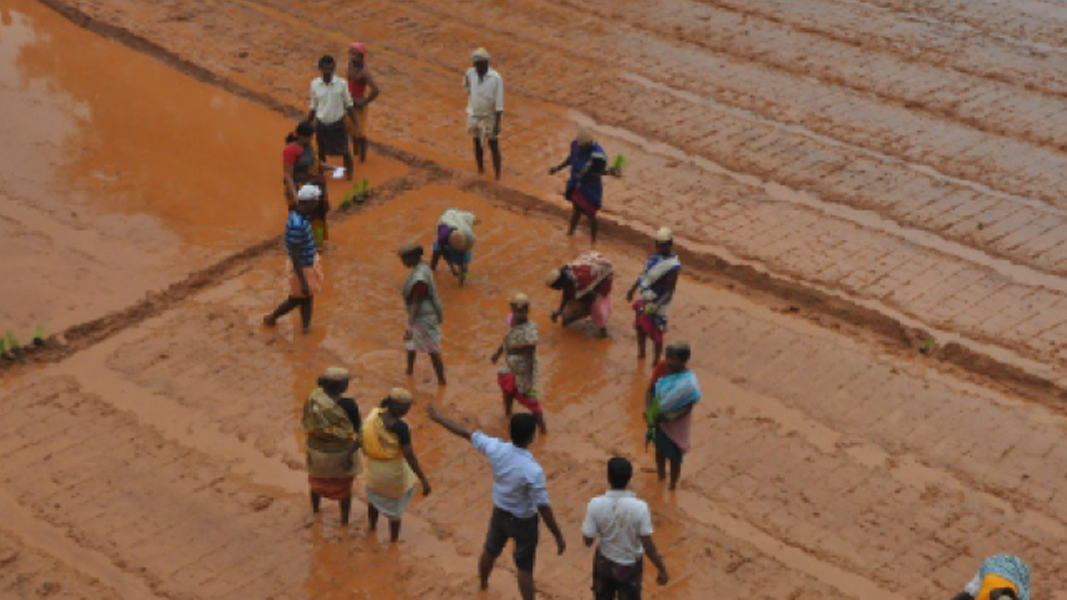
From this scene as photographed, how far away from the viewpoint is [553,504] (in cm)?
1047

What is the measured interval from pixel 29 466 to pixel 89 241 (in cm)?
374

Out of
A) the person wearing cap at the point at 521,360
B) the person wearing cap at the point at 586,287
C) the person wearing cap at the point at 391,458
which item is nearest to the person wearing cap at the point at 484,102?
the person wearing cap at the point at 586,287

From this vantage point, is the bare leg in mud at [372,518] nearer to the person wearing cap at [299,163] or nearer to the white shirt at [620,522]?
the white shirt at [620,522]

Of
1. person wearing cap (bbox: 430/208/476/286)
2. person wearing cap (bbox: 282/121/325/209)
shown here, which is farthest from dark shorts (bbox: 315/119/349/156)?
person wearing cap (bbox: 430/208/476/286)

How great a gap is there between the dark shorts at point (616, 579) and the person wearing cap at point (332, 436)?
190cm

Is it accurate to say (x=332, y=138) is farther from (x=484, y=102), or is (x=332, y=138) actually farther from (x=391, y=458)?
(x=391, y=458)

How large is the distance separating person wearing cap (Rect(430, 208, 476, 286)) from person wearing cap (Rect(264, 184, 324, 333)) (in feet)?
3.88

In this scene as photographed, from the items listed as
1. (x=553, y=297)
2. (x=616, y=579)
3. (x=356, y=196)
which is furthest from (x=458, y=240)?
(x=616, y=579)

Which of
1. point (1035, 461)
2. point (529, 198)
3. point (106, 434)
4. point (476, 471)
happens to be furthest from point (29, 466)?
point (1035, 461)

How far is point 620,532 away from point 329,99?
7652 mm

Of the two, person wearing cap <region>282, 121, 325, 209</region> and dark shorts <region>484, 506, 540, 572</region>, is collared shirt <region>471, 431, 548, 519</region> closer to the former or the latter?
dark shorts <region>484, 506, 540, 572</region>

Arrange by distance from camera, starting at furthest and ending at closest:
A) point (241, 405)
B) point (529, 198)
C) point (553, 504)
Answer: point (529, 198) → point (241, 405) → point (553, 504)

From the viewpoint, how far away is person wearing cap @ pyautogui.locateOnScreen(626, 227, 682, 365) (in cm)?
1138

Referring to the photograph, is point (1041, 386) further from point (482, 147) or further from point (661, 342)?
point (482, 147)
